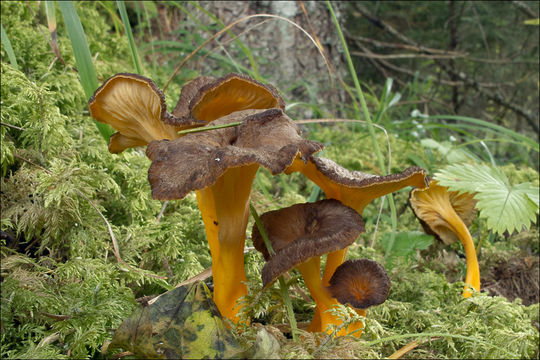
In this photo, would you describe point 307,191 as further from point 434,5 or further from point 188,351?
→ point 434,5

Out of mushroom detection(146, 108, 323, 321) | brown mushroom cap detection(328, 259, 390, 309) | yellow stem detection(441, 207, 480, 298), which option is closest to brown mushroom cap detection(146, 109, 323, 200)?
mushroom detection(146, 108, 323, 321)

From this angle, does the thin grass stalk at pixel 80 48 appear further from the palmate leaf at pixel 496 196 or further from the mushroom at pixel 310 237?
the palmate leaf at pixel 496 196

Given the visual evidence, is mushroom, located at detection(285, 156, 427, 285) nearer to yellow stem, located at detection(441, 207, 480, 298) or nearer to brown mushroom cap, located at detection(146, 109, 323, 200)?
brown mushroom cap, located at detection(146, 109, 323, 200)

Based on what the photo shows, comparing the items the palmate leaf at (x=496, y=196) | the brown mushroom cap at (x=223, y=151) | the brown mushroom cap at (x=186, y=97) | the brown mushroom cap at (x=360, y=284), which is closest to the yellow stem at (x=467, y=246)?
the palmate leaf at (x=496, y=196)

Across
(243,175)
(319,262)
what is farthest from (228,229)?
(319,262)

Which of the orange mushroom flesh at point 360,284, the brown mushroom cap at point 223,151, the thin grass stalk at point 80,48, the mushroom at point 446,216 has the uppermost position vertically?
the thin grass stalk at point 80,48

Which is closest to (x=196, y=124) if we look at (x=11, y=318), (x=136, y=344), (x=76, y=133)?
(x=136, y=344)

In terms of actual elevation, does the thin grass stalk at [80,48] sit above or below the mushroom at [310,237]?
above
